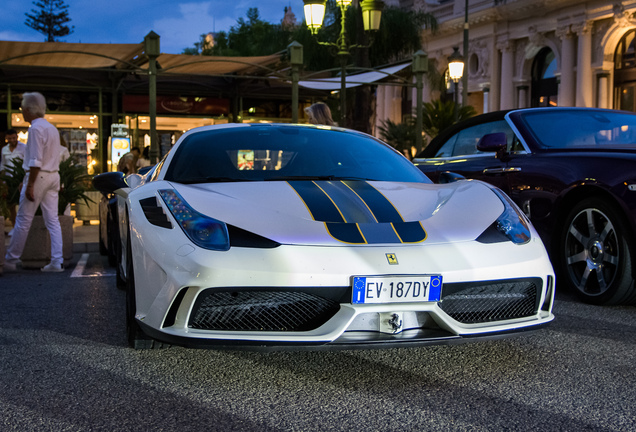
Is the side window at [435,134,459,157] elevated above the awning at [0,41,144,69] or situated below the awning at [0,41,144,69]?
below

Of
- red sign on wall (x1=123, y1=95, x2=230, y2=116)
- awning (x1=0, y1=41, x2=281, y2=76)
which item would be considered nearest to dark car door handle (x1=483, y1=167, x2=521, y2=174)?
awning (x1=0, y1=41, x2=281, y2=76)

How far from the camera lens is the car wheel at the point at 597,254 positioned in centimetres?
498

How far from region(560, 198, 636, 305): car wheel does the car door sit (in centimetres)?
80

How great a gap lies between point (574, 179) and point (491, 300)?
233 cm

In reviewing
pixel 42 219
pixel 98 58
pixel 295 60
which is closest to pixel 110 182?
pixel 42 219

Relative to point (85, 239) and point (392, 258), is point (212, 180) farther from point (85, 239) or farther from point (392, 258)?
point (85, 239)

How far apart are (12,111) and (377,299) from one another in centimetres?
2134

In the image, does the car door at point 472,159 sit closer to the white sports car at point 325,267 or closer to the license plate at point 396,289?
the white sports car at point 325,267

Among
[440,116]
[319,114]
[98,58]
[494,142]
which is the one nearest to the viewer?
[494,142]

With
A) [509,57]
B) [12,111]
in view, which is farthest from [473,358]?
[509,57]

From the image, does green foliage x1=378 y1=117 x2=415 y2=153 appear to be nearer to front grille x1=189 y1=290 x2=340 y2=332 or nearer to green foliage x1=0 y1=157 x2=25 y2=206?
green foliage x1=0 y1=157 x2=25 y2=206

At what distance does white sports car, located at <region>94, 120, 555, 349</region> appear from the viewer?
121 inches

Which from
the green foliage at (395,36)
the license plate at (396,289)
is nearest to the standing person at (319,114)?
the license plate at (396,289)

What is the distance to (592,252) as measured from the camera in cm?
527
